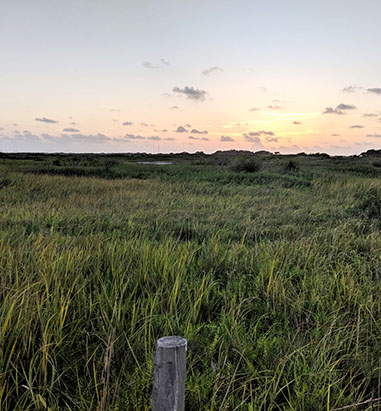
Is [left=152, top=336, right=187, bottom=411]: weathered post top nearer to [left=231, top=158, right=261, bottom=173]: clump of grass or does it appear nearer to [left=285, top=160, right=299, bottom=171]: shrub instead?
[left=231, top=158, right=261, bottom=173]: clump of grass

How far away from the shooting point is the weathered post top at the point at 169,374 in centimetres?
141

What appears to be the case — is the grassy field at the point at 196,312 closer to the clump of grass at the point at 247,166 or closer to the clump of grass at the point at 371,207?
the clump of grass at the point at 371,207

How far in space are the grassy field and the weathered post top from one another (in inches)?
19.3

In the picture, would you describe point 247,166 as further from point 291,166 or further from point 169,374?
point 169,374

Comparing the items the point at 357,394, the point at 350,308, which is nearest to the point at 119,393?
the point at 357,394

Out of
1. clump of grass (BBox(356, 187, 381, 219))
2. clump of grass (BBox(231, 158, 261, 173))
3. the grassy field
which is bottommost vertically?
the grassy field

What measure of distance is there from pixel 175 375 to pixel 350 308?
2.75m

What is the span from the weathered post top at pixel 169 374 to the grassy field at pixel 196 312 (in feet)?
1.61

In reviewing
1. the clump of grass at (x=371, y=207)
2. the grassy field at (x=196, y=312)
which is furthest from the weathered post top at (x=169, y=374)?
the clump of grass at (x=371, y=207)

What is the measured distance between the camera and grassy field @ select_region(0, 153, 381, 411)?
7.30 ft

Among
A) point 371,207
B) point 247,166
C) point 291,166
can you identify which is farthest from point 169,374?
point 291,166

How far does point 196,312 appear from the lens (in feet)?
10.5

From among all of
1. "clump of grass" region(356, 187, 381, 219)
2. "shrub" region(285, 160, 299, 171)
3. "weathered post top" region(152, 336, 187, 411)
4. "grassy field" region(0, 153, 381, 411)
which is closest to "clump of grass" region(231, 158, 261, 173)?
"shrub" region(285, 160, 299, 171)

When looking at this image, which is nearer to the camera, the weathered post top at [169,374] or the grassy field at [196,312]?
the weathered post top at [169,374]
